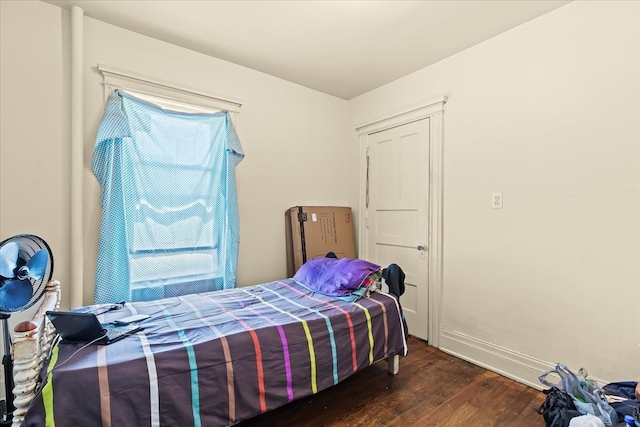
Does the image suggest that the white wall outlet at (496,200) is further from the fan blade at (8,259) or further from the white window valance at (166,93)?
the fan blade at (8,259)

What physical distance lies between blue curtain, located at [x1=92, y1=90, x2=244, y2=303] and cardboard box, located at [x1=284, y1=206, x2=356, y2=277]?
664mm

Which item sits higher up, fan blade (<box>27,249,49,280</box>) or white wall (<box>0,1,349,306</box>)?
white wall (<box>0,1,349,306</box>)

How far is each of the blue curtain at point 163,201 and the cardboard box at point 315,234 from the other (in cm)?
66

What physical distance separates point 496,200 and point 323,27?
194 cm

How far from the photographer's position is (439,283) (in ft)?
9.36

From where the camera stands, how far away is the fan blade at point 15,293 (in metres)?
1.24

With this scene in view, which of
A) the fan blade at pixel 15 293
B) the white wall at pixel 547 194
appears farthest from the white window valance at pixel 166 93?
the white wall at pixel 547 194

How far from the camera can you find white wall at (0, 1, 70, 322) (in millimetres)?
2012

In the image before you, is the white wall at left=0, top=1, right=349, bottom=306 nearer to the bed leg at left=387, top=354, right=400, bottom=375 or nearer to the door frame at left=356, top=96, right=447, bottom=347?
the door frame at left=356, top=96, right=447, bottom=347

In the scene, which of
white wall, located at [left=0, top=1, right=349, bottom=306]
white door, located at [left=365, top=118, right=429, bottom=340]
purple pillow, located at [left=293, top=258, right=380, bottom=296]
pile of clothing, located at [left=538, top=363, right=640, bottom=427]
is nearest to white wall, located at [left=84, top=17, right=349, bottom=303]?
white wall, located at [left=0, top=1, right=349, bottom=306]

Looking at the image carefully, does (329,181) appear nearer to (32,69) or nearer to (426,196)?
(426,196)

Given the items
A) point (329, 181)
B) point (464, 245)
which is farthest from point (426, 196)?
point (329, 181)

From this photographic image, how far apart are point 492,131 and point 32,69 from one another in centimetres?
341

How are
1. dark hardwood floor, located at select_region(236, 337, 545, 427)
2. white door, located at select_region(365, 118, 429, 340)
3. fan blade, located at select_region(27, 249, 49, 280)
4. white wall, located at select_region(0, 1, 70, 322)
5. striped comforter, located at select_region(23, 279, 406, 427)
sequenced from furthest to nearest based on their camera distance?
1. white door, located at select_region(365, 118, 429, 340)
2. white wall, located at select_region(0, 1, 70, 322)
3. dark hardwood floor, located at select_region(236, 337, 545, 427)
4. fan blade, located at select_region(27, 249, 49, 280)
5. striped comforter, located at select_region(23, 279, 406, 427)
